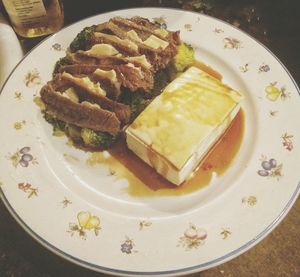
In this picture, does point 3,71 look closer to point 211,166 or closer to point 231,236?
point 211,166

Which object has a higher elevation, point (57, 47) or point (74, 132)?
point (57, 47)

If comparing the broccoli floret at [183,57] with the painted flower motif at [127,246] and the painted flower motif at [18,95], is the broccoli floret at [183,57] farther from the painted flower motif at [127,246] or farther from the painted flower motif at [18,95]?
the painted flower motif at [127,246]

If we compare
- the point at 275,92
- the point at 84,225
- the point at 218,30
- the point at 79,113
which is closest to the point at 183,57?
the point at 218,30

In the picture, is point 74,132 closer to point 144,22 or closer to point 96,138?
point 96,138

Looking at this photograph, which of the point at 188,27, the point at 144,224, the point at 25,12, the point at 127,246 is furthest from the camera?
the point at 188,27

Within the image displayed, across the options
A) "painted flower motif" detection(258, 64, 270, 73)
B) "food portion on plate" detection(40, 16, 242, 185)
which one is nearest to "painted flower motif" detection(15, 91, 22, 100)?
"food portion on plate" detection(40, 16, 242, 185)

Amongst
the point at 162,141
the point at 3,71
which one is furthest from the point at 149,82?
the point at 3,71

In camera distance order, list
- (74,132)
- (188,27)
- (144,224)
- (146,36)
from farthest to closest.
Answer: (188,27) → (146,36) → (74,132) → (144,224)
